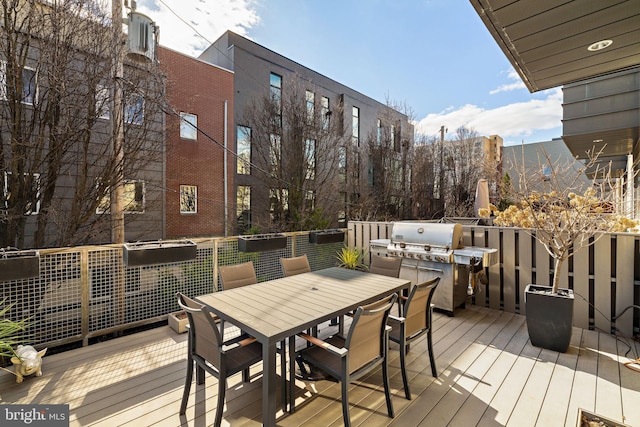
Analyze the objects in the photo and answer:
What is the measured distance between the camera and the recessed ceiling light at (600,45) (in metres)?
2.64

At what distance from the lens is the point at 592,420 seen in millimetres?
1940

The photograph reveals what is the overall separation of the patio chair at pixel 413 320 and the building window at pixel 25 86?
4859mm

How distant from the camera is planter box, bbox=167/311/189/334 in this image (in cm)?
362


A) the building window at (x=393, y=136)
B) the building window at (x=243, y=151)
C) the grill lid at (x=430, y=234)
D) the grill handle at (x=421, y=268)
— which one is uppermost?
the building window at (x=393, y=136)

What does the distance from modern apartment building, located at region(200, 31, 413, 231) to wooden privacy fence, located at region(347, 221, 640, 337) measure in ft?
17.3

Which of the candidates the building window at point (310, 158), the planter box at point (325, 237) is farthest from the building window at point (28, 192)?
the building window at point (310, 158)

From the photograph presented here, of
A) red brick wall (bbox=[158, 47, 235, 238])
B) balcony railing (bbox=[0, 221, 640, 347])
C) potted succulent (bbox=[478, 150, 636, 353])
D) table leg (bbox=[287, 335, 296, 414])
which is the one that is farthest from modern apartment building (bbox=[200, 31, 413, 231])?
table leg (bbox=[287, 335, 296, 414])

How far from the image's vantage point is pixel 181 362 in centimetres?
294

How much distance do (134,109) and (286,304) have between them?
3919 mm

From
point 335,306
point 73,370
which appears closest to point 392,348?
point 335,306

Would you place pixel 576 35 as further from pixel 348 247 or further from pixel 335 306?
pixel 348 247

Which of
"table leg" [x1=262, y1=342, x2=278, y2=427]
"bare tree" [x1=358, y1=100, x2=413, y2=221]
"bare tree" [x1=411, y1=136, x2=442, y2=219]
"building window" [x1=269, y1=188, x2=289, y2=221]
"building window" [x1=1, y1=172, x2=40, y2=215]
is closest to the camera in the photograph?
"table leg" [x1=262, y1=342, x2=278, y2=427]

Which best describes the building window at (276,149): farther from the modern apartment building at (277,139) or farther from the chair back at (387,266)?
the chair back at (387,266)

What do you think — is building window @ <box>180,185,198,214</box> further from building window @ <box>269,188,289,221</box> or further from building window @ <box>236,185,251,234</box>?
building window @ <box>269,188,289,221</box>
